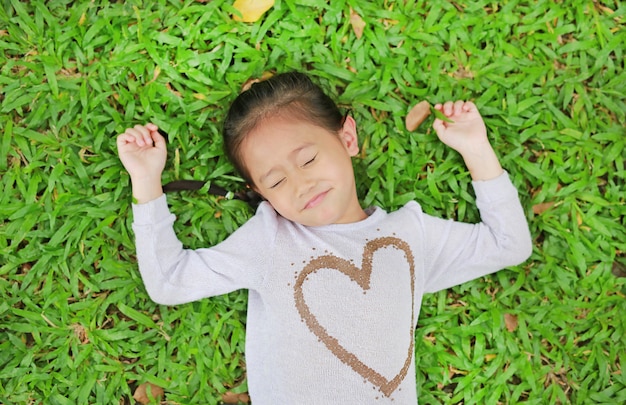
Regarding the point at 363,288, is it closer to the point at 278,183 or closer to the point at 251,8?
the point at 278,183

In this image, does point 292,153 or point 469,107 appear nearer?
point 292,153

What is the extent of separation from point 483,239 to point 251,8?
1497 millimetres

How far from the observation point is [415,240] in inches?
104

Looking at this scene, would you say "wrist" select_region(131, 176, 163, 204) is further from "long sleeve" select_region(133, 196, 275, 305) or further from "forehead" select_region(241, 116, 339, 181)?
"forehead" select_region(241, 116, 339, 181)

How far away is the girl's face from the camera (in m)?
2.44

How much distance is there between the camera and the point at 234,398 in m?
2.81

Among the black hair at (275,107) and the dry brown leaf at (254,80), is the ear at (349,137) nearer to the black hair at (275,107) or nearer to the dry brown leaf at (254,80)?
the black hair at (275,107)

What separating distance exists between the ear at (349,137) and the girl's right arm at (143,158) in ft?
2.62

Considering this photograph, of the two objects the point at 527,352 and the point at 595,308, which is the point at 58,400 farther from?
the point at 595,308

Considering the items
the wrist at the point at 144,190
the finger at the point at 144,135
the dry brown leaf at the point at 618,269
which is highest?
the finger at the point at 144,135

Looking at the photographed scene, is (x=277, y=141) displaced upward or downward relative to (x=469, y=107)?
upward

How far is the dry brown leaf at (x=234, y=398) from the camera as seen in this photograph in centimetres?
281

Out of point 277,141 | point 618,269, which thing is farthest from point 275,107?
point 618,269

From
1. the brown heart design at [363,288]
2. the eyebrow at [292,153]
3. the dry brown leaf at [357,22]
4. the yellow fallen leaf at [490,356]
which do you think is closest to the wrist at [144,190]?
the eyebrow at [292,153]
